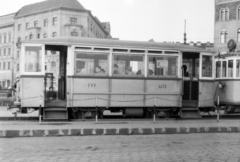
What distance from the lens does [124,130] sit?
10.4 metres

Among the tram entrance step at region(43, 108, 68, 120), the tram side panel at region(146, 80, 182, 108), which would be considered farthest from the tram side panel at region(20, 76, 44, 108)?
the tram side panel at region(146, 80, 182, 108)

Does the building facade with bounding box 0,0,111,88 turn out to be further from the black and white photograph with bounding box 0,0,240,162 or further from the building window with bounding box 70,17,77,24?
the black and white photograph with bounding box 0,0,240,162

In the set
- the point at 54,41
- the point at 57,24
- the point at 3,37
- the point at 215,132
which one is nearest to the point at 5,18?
the point at 3,37

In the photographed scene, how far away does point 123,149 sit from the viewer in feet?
25.2

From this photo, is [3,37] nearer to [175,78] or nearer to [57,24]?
[57,24]

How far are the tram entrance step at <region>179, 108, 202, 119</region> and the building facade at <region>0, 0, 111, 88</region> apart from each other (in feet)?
152

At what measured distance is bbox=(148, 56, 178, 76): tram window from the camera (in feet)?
44.6

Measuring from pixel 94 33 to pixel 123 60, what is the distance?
53599mm

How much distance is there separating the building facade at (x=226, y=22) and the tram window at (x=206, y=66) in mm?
30851

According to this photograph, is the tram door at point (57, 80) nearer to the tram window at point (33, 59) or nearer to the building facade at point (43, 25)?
the tram window at point (33, 59)

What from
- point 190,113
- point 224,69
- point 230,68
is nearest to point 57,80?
point 190,113

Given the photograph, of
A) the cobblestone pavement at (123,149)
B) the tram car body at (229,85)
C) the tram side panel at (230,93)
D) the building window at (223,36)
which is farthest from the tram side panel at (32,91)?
the building window at (223,36)

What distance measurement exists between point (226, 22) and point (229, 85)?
A: 32.7 metres

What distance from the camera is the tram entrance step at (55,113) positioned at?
12.6 m
